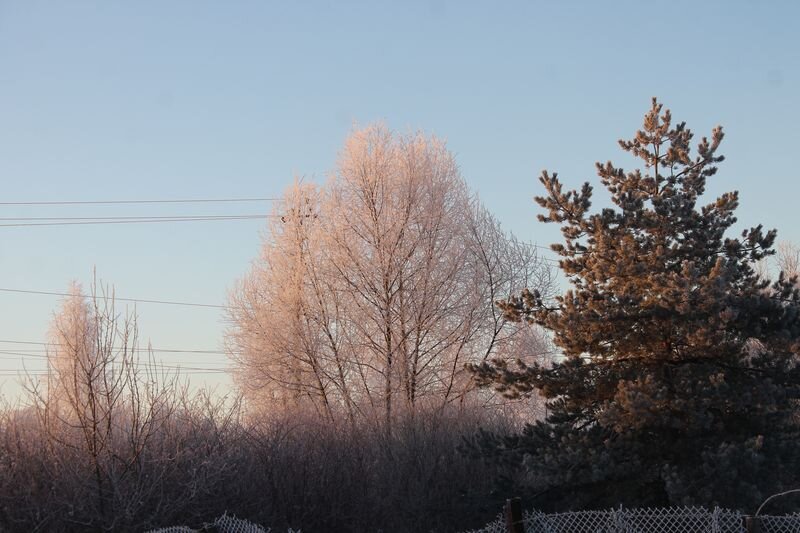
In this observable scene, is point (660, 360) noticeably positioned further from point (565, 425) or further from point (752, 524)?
point (752, 524)

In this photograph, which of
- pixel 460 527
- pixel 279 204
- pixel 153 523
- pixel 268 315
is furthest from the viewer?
pixel 279 204

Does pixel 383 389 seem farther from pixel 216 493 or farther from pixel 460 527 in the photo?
pixel 216 493

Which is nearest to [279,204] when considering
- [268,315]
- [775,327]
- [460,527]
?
[268,315]

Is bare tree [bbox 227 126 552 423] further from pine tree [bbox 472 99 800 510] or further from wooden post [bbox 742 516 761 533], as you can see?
wooden post [bbox 742 516 761 533]

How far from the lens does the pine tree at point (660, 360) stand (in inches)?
540

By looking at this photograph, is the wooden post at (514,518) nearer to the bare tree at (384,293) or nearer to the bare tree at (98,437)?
the bare tree at (98,437)

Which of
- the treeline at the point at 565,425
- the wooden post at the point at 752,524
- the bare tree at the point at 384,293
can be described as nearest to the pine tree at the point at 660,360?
the treeline at the point at 565,425

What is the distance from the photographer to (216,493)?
15.9 m

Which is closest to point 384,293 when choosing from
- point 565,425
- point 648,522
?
point 565,425

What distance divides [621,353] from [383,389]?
11.4m

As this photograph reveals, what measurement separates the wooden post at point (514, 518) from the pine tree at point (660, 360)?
355cm

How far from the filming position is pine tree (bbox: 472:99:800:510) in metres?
13.7

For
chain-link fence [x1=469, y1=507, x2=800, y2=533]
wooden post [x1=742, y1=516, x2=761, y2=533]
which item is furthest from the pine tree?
wooden post [x1=742, y1=516, x2=761, y2=533]

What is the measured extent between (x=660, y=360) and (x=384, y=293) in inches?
467
